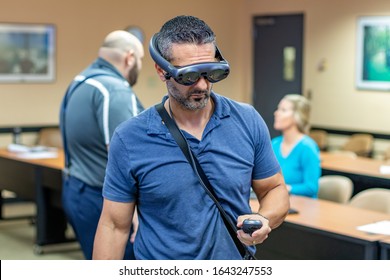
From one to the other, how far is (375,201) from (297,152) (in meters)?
0.63

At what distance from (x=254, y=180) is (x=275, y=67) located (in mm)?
8942

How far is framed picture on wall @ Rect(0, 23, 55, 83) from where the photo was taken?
30.1 ft

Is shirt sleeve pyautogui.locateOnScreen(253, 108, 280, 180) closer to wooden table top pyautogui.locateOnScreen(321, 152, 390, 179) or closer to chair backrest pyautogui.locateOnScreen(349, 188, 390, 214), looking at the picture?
chair backrest pyautogui.locateOnScreen(349, 188, 390, 214)

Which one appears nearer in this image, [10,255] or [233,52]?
[10,255]

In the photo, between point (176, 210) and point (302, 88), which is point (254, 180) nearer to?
point (176, 210)

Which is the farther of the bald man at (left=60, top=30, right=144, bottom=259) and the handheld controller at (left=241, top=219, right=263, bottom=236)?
the bald man at (left=60, top=30, right=144, bottom=259)

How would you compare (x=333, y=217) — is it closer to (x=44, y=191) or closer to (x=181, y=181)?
(x=181, y=181)

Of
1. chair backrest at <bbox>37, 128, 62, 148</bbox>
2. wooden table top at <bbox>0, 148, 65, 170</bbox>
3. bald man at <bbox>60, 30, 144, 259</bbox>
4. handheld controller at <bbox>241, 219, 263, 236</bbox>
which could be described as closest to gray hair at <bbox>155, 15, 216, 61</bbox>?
handheld controller at <bbox>241, 219, 263, 236</bbox>

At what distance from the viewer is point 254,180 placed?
230 cm

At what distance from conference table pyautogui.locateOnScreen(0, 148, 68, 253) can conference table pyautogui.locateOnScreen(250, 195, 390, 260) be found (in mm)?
2456

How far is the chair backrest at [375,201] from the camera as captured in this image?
16.2 ft

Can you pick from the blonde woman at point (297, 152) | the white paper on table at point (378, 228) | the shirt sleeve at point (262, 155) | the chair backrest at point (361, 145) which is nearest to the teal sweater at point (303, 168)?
the blonde woman at point (297, 152)

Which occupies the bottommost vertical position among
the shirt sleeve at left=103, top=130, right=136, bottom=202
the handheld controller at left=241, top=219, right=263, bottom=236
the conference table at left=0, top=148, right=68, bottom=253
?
the conference table at left=0, top=148, right=68, bottom=253
